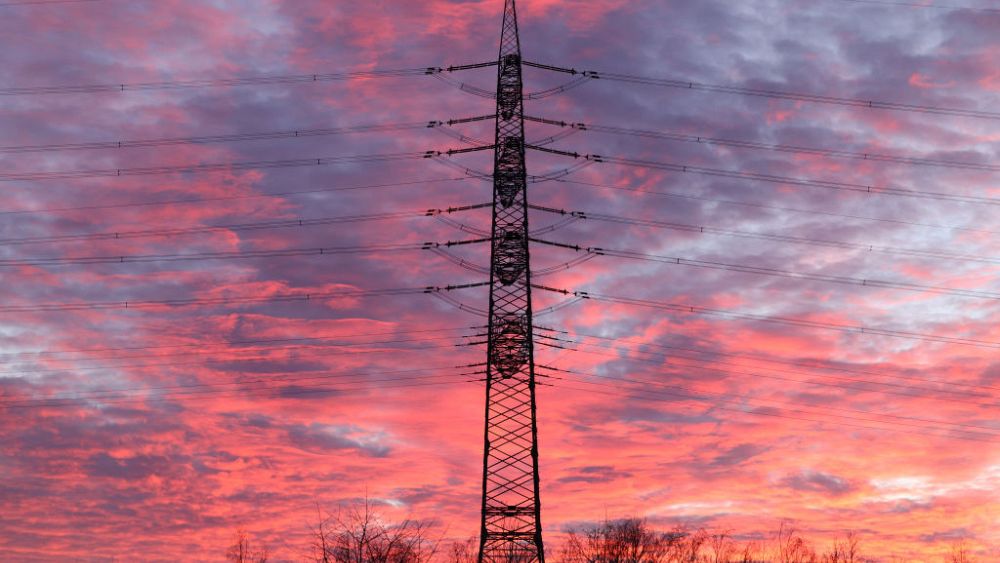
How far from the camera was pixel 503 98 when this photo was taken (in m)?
61.8

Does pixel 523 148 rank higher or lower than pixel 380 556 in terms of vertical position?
higher

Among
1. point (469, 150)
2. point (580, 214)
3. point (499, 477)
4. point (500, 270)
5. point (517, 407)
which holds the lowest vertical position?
point (499, 477)

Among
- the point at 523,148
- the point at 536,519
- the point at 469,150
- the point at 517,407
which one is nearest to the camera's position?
the point at 536,519

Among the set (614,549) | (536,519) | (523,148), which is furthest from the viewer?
(614,549)

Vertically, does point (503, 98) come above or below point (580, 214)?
above

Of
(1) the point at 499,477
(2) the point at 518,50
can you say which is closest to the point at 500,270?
(1) the point at 499,477

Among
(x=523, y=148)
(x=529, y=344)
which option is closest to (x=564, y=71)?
(x=523, y=148)

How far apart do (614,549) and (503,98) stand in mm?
35003

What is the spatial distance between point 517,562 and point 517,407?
793 centimetres

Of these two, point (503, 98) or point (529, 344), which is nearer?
point (529, 344)

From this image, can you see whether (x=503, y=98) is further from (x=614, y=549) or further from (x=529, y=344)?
(x=614, y=549)

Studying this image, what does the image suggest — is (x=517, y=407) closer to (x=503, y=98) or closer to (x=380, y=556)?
(x=380, y=556)

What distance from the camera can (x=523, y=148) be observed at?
196ft

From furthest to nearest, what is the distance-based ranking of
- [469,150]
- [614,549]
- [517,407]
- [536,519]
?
[614,549] < [469,150] < [517,407] < [536,519]
